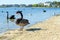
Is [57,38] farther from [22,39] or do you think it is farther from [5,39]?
[5,39]

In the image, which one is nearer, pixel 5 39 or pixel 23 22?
pixel 5 39

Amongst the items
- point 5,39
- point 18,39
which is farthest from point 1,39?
point 18,39

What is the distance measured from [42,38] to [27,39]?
1.01m

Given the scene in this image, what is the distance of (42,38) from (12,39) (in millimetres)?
2057

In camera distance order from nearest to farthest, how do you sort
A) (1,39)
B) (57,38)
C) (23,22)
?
(57,38) < (1,39) < (23,22)

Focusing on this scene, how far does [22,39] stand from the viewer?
15.3 metres

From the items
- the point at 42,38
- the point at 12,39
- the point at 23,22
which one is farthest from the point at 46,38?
the point at 23,22

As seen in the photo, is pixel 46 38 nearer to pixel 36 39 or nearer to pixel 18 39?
pixel 36 39

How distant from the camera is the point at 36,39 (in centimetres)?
1499

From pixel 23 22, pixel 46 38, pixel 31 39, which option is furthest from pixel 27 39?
pixel 23 22

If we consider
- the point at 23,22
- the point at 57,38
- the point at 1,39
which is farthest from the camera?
the point at 23,22

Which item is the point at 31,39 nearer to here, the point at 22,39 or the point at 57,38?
the point at 22,39

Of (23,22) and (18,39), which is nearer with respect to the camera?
(18,39)

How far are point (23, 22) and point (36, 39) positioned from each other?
5513mm
